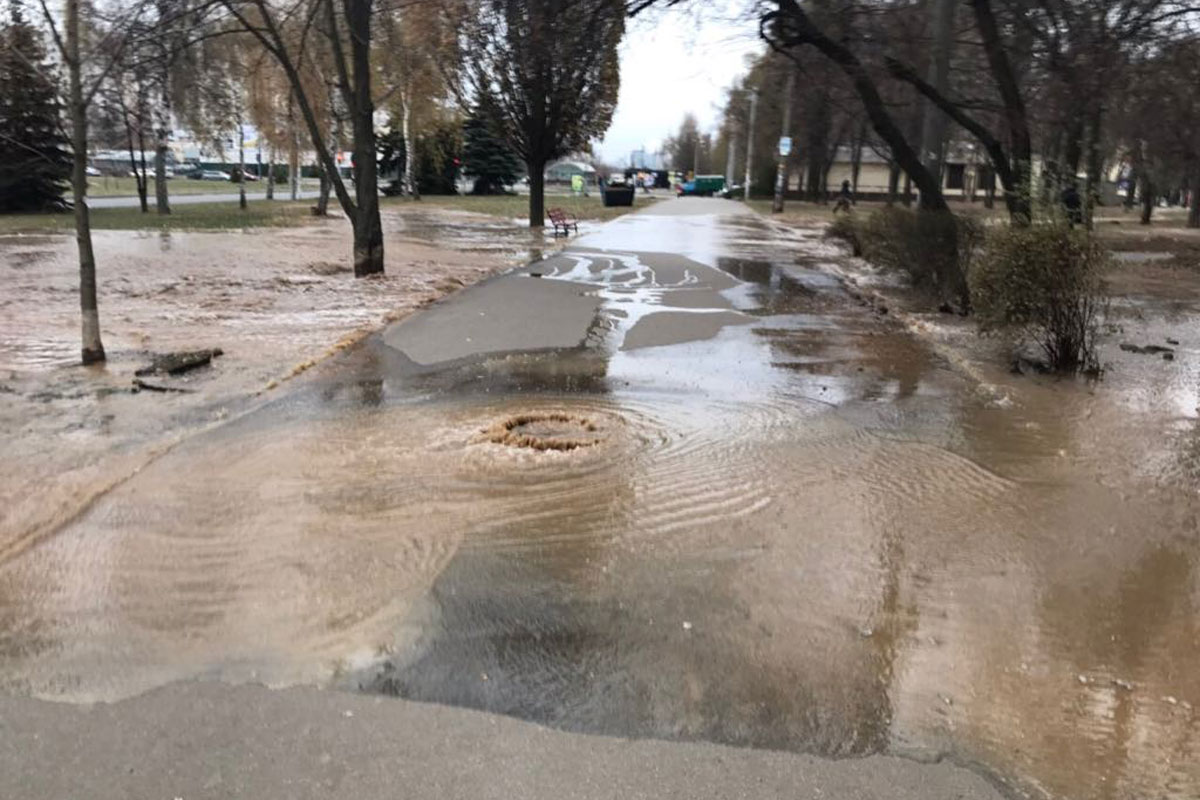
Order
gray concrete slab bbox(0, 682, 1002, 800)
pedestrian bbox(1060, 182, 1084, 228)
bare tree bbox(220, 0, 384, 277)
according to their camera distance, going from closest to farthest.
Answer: gray concrete slab bbox(0, 682, 1002, 800)
pedestrian bbox(1060, 182, 1084, 228)
bare tree bbox(220, 0, 384, 277)

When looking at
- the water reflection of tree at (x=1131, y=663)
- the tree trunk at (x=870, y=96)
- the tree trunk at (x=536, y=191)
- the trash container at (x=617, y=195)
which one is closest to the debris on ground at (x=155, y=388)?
the water reflection of tree at (x=1131, y=663)

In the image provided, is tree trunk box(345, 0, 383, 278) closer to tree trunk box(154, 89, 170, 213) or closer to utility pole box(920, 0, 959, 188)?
utility pole box(920, 0, 959, 188)

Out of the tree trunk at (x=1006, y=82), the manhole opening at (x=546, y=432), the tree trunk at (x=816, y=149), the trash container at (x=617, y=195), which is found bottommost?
the manhole opening at (x=546, y=432)

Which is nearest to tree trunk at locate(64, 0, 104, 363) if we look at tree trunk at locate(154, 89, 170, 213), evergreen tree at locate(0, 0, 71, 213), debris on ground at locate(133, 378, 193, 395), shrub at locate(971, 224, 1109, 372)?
debris on ground at locate(133, 378, 193, 395)

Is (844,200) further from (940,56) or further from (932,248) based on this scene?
(932,248)

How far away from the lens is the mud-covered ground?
627 centimetres

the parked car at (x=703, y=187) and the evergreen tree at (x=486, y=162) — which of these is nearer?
the evergreen tree at (x=486, y=162)

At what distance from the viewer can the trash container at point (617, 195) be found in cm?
5047

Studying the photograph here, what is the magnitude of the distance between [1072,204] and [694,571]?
878cm

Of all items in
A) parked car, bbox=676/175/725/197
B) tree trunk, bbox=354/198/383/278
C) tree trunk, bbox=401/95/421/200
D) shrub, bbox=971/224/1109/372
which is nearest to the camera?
shrub, bbox=971/224/1109/372

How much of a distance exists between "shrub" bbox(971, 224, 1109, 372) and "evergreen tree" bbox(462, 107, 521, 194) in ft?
187

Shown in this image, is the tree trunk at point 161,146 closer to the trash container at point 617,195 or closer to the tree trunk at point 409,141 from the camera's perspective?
the tree trunk at point 409,141

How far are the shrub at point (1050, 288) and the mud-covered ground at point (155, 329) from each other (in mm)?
7036

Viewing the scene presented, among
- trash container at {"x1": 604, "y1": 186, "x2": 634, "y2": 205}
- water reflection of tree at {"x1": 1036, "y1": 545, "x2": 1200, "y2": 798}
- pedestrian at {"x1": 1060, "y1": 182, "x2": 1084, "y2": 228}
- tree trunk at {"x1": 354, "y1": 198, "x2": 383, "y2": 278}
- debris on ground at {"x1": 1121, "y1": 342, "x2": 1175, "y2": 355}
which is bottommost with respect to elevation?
water reflection of tree at {"x1": 1036, "y1": 545, "x2": 1200, "y2": 798}
